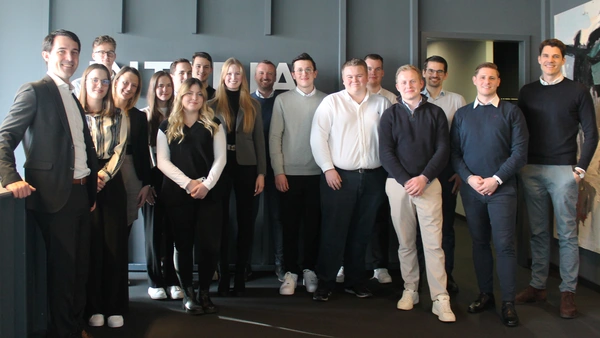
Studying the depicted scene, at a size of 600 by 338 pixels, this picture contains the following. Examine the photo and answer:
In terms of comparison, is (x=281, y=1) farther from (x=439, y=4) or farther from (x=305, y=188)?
(x=305, y=188)

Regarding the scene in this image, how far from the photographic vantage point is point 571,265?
3.26 metres

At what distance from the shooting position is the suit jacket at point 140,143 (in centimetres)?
306

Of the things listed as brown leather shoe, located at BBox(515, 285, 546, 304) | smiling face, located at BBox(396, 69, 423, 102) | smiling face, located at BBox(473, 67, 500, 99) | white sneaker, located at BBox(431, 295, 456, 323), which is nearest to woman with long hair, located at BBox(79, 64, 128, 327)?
smiling face, located at BBox(396, 69, 423, 102)

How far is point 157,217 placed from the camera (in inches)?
136

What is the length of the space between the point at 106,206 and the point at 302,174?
141 cm

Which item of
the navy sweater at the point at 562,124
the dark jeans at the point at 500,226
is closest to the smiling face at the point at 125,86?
the dark jeans at the point at 500,226

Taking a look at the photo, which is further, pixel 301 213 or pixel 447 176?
pixel 301 213

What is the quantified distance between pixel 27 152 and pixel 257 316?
5.61 ft

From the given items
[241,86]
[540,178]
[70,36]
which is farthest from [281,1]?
[540,178]

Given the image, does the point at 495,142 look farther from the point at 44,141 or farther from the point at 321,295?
the point at 44,141

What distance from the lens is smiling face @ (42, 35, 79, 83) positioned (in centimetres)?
246

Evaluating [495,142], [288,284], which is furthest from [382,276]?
[495,142]

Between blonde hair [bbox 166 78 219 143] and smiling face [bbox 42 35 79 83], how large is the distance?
0.69m

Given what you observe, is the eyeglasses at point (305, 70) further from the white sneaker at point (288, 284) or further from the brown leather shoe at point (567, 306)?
the brown leather shoe at point (567, 306)
